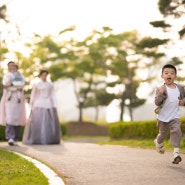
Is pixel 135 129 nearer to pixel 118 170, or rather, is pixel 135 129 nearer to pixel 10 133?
pixel 10 133

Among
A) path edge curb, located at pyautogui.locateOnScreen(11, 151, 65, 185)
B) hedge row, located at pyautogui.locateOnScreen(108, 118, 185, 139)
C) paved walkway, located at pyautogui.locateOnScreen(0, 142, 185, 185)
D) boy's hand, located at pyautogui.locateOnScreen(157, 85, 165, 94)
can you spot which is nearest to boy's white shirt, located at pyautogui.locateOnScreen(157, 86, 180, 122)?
boy's hand, located at pyautogui.locateOnScreen(157, 85, 165, 94)

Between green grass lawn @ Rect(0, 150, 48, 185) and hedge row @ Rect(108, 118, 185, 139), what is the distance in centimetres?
579

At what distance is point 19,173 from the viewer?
651 cm

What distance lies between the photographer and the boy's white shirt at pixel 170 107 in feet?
26.2

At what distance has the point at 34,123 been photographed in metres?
14.5

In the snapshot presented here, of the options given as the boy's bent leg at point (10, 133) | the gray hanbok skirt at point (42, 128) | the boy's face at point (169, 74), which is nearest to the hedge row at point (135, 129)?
the gray hanbok skirt at point (42, 128)

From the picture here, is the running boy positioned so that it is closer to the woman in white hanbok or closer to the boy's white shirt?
the boy's white shirt

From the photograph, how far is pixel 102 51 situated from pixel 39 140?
23.2 metres

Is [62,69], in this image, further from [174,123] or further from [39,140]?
[174,123]

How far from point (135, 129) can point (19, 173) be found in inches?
388

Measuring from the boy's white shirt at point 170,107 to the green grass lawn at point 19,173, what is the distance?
2179mm

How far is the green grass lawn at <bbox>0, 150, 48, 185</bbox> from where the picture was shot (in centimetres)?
586

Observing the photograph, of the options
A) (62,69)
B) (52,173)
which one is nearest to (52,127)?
(52,173)

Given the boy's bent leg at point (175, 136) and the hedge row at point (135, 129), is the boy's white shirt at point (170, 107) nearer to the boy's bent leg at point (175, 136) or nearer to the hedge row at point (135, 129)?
the boy's bent leg at point (175, 136)
